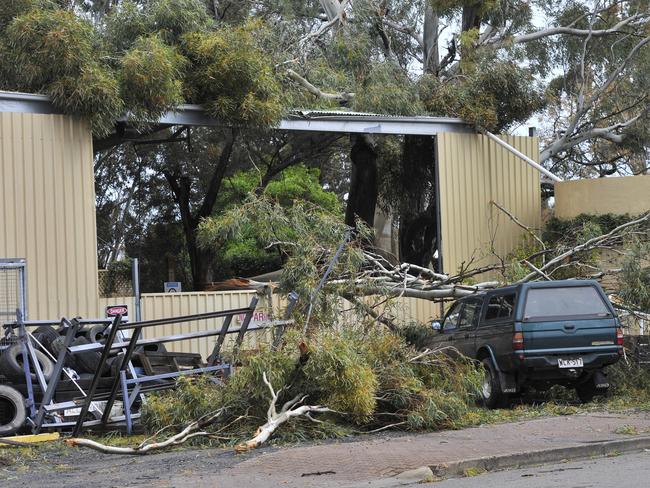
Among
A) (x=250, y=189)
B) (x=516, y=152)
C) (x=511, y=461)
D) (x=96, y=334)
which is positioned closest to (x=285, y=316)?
(x=96, y=334)

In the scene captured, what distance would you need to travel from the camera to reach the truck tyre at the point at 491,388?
13802mm

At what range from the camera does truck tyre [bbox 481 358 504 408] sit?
45.3 feet

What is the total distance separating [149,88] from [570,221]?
398 inches

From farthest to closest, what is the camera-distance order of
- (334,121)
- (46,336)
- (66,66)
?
(334,121), (66,66), (46,336)

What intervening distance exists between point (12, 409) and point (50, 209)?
5372 mm

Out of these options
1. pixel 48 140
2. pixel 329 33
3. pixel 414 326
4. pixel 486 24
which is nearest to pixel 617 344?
pixel 414 326

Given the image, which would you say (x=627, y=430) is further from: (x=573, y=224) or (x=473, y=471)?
(x=573, y=224)

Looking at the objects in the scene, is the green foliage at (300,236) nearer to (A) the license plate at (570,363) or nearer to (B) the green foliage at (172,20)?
(A) the license plate at (570,363)

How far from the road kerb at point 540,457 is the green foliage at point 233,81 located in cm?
1071

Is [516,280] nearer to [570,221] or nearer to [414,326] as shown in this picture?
[414,326]

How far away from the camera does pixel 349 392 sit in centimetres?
1114

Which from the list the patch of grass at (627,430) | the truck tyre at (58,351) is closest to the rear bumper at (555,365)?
the patch of grass at (627,430)

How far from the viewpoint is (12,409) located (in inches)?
471

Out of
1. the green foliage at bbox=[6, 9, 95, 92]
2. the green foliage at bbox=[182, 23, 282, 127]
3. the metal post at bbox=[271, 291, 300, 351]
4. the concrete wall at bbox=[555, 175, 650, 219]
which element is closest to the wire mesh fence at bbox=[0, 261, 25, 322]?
the green foliage at bbox=[6, 9, 95, 92]
